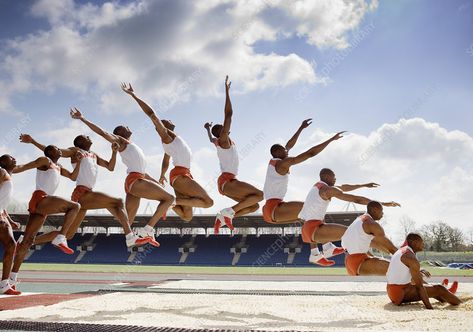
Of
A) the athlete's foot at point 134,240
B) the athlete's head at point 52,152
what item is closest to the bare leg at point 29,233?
the athlete's head at point 52,152

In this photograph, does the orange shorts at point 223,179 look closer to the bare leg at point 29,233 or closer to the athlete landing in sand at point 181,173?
the athlete landing in sand at point 181,173

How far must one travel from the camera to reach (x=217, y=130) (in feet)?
26.6

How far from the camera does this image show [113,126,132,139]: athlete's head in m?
7.77

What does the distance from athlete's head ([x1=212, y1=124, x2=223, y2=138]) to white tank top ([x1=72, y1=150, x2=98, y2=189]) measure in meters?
2.34

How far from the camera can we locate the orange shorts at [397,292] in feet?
23.2

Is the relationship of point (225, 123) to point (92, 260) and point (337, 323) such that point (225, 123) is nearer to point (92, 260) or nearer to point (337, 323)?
point (337, 323)

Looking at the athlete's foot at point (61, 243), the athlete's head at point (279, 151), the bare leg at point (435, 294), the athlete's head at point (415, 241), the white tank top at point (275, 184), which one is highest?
the athlete's head at point (279, 151)

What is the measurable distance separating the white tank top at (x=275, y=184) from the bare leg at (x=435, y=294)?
8.85 ft

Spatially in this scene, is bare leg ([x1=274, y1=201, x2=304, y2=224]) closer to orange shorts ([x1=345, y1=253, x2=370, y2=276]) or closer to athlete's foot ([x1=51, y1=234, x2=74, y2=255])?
orange shorts ([x1=345, y1=253, x2=370, y2=276])

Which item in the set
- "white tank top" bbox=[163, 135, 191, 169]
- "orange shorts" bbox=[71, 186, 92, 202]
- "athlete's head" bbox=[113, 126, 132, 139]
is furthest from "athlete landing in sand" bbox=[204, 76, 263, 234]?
"orange shorts" bbox=[71, 186, 92, 202]

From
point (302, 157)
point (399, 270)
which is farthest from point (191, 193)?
point (399, 270)

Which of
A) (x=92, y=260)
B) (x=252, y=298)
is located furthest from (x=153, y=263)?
(x=252, y=298)

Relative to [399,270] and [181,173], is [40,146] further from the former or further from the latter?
[399,270]

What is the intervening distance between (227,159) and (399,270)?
3633 mm
